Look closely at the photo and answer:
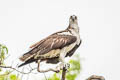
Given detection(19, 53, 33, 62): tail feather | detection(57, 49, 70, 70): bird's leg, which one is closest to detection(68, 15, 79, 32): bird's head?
detection(57, 49, 70, 70): bird's leg

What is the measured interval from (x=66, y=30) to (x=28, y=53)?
4.80ft

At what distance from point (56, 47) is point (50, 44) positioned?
0.15 metres

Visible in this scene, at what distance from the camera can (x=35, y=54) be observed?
9922 mm

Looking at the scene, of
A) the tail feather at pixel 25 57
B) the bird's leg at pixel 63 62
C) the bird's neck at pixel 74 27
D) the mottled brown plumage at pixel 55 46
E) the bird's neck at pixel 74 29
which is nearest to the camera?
the tail feather at pixel 25 57

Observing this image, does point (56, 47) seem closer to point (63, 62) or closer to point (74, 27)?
point (63, 62)

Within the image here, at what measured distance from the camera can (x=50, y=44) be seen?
10.4 meters

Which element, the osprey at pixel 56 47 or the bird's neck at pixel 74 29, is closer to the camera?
the osprey at pixel 56 47

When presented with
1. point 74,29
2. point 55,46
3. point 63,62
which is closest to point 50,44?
point 55,46

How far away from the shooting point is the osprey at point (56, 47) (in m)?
9.91

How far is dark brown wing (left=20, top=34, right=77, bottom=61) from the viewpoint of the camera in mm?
9901

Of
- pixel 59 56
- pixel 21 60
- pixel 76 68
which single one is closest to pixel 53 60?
pixel 59 56

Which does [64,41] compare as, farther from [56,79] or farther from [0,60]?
[56,79]

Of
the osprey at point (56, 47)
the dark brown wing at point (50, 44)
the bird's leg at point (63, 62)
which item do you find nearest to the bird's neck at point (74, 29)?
the osprey at point (56, 47)

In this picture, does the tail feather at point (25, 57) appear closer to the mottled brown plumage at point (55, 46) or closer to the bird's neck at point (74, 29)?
the mottled brown plumage at point (55, 46)
